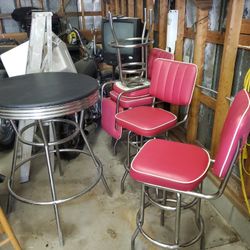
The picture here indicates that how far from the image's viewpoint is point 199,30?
6.11 feet

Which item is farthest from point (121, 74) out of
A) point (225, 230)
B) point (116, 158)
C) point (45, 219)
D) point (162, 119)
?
point (225, 230)

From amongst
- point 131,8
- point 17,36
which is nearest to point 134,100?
point 131,8

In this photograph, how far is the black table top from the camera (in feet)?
4.48

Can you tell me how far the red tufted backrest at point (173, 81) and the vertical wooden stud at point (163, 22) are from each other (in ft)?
2.25

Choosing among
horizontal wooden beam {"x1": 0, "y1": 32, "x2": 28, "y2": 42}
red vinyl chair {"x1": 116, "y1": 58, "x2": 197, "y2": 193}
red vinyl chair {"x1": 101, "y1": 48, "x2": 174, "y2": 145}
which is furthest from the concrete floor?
horizontal wooden beam {"x1": 0, "y1": 32, "x2": 28, "y2": 42}

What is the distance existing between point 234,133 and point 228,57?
31.9 inches

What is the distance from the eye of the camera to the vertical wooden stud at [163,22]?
2401mm

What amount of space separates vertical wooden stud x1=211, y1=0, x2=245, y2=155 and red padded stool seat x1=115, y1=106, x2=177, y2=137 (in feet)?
1.03

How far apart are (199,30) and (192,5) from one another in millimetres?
346

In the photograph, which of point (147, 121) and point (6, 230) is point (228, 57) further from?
point (6, 230)

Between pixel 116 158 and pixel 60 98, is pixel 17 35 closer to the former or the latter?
pixel 116 158

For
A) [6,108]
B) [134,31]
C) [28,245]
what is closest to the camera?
[6,108]

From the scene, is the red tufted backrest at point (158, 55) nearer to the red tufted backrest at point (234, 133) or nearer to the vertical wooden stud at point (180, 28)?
the vertical wooden stud at point (180, 28)

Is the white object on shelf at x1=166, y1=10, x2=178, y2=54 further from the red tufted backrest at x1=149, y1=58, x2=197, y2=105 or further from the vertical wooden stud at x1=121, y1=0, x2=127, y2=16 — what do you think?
the vertical wooden stud at x1=121, y1=0, x2=127, y2=16
